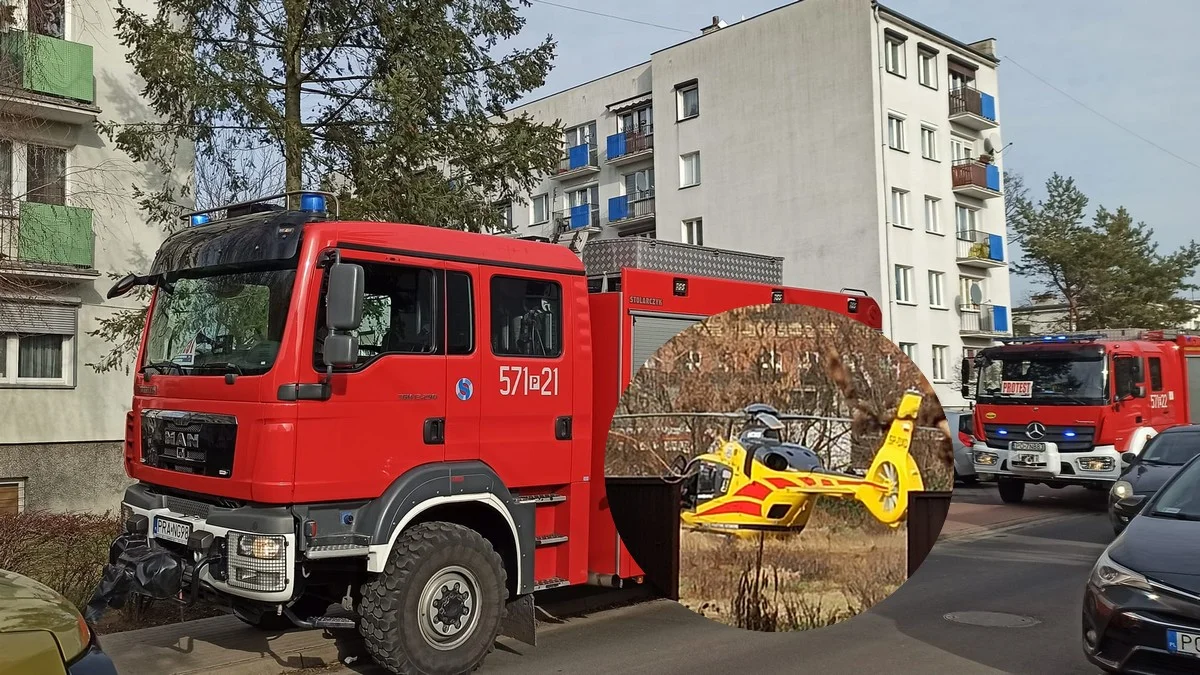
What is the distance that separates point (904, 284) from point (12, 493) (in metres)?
27.6

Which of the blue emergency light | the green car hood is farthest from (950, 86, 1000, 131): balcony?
the green car hood

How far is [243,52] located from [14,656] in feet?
31.4

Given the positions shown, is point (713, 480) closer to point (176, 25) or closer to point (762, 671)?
point (762, 671)

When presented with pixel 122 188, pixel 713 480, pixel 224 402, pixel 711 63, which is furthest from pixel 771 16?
pixel 713 480

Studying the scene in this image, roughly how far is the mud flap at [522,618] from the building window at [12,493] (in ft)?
40.4

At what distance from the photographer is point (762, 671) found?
257 inches

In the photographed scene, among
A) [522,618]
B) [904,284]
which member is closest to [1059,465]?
[522,618]

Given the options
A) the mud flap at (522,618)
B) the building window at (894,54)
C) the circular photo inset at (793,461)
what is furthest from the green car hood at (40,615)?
the building window at (894,54)

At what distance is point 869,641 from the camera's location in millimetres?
7305

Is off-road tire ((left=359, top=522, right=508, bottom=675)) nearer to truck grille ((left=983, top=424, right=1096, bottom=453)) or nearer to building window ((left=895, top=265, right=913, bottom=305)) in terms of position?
truck grille ((left=983, top=424, right=1096, bottom=453))

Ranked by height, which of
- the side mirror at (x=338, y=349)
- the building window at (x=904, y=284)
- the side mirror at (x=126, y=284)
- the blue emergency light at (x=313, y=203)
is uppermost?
the building window at (x=904, y=284)

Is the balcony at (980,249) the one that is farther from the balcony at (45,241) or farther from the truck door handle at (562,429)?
the truck door handle at (562,429)

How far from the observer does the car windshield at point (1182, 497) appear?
6.71 m

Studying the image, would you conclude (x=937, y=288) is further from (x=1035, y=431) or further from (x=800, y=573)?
(x=800, y=573)
